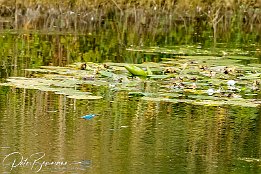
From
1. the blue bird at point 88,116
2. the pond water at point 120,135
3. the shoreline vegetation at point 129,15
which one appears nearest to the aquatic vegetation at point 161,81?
the pond water at point 120,135

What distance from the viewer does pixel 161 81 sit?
9086 millimetres

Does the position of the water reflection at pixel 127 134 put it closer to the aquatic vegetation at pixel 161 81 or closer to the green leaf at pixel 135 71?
the aquatic vegetation at pixel 161 81

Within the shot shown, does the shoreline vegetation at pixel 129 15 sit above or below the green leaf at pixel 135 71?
below

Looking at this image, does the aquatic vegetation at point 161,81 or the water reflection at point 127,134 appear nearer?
the water reflection at point 127,134

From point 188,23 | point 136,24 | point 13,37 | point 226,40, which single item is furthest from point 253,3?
point 13,37

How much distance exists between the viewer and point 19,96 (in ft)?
26.0

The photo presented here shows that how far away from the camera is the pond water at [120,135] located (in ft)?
17.5

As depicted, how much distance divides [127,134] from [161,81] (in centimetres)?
286

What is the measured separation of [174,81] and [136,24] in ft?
30.7

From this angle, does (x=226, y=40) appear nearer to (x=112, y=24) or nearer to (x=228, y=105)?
(x=112, y=24)

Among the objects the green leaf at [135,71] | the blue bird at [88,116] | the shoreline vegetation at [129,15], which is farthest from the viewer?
the shoreline vegetation at [129,15]

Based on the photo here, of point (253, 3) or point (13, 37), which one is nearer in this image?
point (13, 37)

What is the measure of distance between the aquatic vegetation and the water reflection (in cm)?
18

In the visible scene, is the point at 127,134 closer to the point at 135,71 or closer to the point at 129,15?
the point at 135,71
